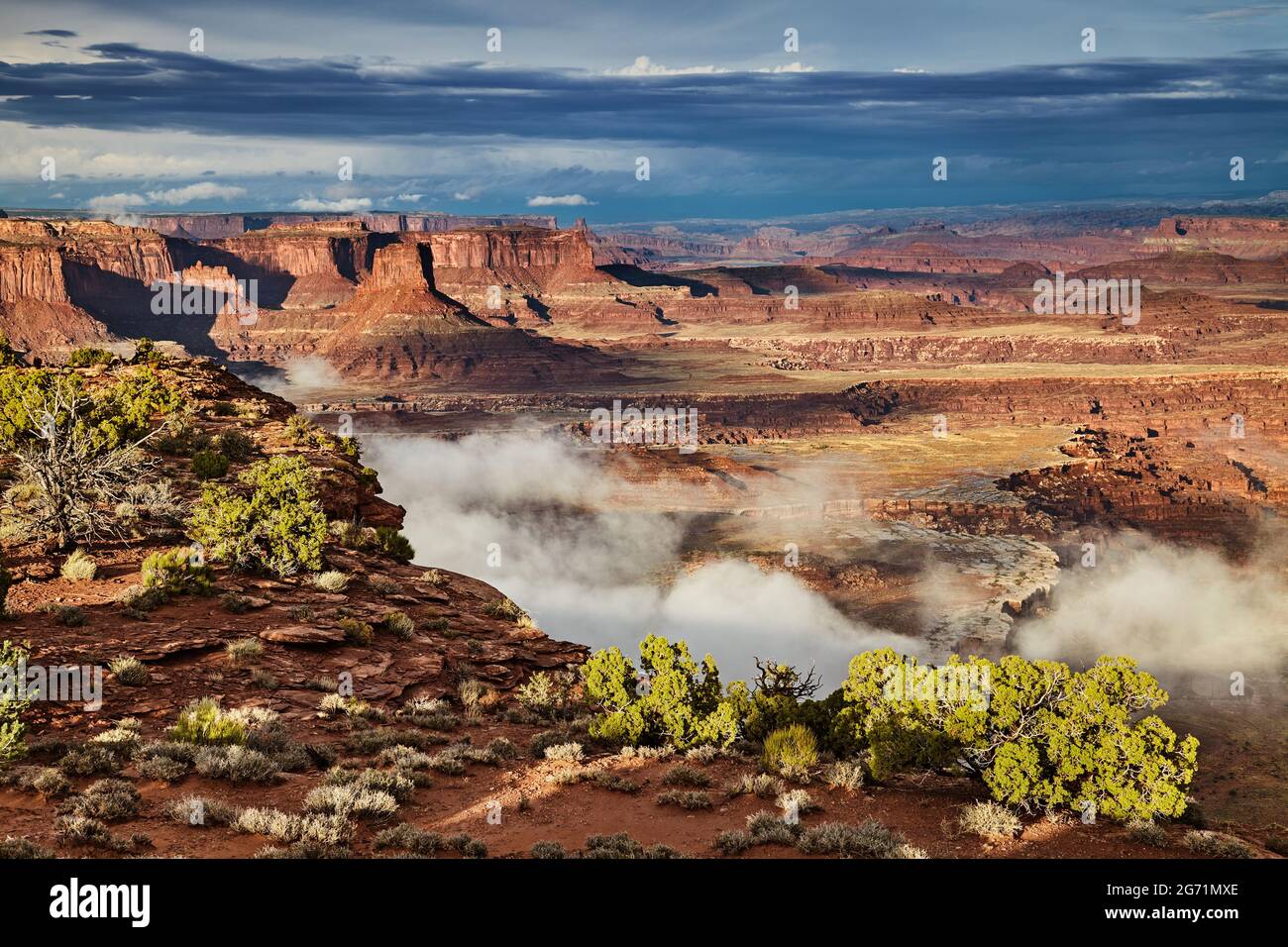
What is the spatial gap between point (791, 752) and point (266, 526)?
13.5m

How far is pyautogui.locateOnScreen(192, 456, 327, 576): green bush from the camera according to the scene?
23.3 metres

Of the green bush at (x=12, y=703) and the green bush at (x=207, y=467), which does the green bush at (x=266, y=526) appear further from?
the green bush at (x=12, y=703)

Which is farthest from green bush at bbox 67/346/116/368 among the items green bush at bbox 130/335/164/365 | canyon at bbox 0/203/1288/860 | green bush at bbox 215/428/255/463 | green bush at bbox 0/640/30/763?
green bush at bbox 0/640/30/763

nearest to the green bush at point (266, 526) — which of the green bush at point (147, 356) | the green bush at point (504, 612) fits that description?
the green bush at point (504, 612)

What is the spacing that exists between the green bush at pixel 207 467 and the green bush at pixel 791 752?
19.0 m

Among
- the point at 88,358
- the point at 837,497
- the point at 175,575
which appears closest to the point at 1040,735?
the point at 175,575

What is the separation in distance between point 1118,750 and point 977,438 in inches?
4535

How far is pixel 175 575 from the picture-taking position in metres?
20.7

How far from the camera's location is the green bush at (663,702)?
58.0 ft

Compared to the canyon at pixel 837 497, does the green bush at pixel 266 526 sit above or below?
above

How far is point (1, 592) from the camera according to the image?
59.7ft

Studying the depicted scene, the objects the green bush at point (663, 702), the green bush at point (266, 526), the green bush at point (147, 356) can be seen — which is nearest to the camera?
the green bush at point (663, 702)

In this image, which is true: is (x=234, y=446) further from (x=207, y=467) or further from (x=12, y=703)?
(x=12, y=703)

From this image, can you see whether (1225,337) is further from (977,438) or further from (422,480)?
(422,480)
